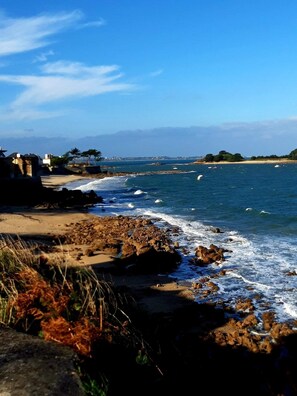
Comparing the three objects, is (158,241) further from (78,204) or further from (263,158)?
(263,158)

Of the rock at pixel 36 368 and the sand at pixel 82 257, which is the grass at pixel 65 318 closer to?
the rock at pixel 36 368

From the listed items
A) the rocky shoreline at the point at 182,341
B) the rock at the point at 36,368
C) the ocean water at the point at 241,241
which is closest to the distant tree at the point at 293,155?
the ocean water at the point at 241,241

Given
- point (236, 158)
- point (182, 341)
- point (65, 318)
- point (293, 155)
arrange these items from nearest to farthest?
point (65, 318) < point (182, 341) < point (293, 155) < point (236, 158)

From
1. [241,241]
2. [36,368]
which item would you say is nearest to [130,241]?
[241,241]

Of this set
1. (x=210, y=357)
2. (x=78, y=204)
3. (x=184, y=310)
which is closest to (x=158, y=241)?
(x=184, y=310)

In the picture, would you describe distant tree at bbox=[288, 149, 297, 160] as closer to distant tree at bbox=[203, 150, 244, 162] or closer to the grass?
distant tree at bbox=[203, 150, 244, 162]

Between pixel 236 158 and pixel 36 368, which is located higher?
pixel 36 368

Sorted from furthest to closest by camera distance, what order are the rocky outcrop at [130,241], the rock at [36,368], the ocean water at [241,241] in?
the rocky outcrop at [130,241], the ocean water at [241,241], the rock at [36,368]

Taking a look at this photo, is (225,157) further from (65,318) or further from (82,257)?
(65,318)

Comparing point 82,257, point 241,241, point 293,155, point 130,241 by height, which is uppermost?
point 82,257

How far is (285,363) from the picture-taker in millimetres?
8883

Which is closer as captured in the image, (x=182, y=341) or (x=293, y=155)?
(x=182, y=341)

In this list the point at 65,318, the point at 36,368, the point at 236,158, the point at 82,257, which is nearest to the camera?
the point at 36,368

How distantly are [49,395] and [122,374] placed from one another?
5.28 feet
